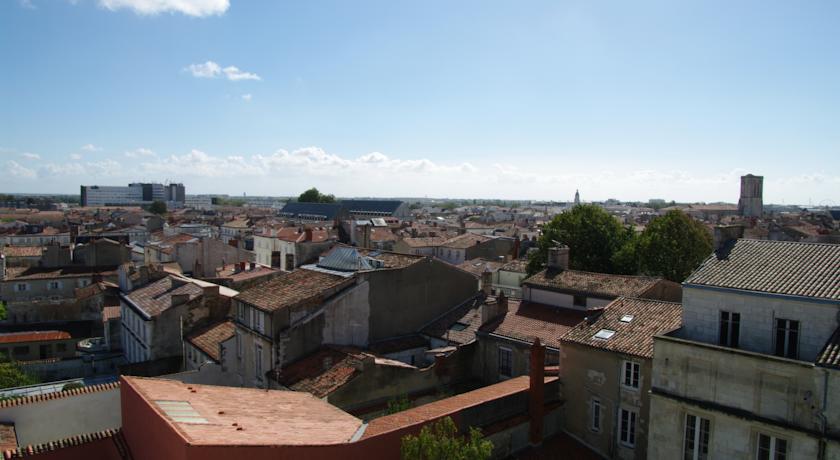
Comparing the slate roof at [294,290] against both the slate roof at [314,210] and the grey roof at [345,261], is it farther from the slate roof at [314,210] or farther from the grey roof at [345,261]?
the slate roof at [314,210]

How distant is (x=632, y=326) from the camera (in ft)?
76.5

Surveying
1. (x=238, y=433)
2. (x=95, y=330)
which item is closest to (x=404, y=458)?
(x=238, y=433)

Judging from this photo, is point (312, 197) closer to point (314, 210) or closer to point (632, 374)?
point (314, 210)

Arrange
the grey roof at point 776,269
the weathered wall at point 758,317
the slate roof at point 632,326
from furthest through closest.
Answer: the slate roof at point 632,326 → the grey roof at point 776,269 → the weathered wall at point 758,317

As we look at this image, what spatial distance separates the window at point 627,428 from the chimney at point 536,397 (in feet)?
9.88

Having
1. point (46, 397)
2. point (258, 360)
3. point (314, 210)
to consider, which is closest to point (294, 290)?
point (258, 360)

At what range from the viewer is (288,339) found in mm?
25781

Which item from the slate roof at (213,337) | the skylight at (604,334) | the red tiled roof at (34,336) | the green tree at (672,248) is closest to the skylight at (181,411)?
the slate roof at (213,337)

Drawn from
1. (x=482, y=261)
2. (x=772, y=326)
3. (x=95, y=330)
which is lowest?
(x=95, y=330)

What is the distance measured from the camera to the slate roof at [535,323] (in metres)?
28.1

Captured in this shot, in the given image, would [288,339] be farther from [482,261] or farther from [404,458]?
[482,261]

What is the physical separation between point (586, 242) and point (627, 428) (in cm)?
3230

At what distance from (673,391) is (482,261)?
52.7 meters

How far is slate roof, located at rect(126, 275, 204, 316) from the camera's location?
3603 centimetres
